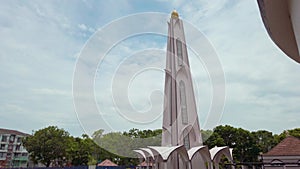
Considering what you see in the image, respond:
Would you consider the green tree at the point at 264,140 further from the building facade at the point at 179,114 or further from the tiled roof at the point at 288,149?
the building facade at the point at 179,114

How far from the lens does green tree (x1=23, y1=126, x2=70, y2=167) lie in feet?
77.1

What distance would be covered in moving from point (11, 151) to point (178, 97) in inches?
1349

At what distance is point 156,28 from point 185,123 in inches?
230

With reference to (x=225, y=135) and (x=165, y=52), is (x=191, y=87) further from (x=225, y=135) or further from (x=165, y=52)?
(x=225, y=135)

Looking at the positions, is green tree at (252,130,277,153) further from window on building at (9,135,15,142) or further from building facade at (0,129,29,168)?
window on building at (9,135,15,142)

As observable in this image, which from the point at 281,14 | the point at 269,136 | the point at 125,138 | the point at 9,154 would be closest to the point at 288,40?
the point at 281,14

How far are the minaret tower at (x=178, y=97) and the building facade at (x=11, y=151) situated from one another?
98.4 ft

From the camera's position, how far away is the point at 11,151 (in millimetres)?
35438

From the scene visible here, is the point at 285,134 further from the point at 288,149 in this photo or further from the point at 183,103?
the point at 183,103

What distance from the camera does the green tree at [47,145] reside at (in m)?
23.5

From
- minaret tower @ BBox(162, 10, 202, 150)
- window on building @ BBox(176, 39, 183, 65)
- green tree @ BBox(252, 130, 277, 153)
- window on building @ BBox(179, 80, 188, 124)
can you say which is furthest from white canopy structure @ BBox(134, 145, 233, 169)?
green tree @ BBox(252, 130, 277, 153)

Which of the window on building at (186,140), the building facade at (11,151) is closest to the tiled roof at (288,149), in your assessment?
the window on building at (186,140)

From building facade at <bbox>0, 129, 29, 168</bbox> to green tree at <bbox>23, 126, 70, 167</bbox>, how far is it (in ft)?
40.3

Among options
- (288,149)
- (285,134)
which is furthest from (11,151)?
(285,134)
